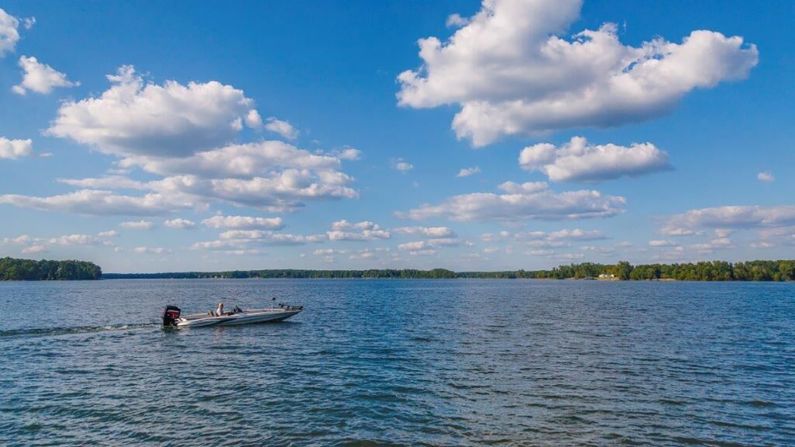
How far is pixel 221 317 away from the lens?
55.7 meters

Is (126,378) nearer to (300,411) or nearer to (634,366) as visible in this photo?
(300,411)

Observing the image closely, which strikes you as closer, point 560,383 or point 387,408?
point 387,408

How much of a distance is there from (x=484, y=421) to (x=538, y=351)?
17678 millimetres

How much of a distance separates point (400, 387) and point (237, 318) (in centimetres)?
3518

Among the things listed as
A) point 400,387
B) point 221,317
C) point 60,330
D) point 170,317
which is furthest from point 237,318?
point 400,387

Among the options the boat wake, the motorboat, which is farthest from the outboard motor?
the boat wake

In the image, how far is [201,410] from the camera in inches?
875

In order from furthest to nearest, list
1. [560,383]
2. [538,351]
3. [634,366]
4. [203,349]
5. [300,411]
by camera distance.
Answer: [203,349]
[538,351]
[634,366]
[560,383]
[300,411]

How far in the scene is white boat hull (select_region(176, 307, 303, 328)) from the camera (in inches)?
2121

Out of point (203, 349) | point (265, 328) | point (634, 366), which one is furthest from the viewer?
point (265, 328)

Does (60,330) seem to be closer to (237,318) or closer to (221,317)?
(221,317)

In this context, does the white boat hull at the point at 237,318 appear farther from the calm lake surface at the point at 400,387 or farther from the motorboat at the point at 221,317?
the calm lake surface at the point at 400,387

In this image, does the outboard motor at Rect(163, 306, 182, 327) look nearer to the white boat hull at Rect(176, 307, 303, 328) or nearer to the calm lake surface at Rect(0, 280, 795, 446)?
the white boat hull at Rect(176, 307, 303, 328)

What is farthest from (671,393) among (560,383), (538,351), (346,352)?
(346,352)
